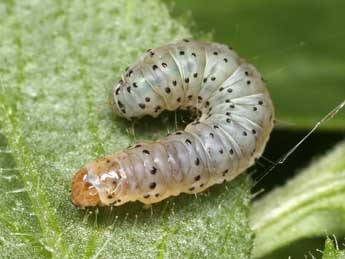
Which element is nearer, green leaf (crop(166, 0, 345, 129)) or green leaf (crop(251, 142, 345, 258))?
green leaf (crop(251, 142, 345, 258))

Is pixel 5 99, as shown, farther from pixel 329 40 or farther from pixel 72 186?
pixel 329 40

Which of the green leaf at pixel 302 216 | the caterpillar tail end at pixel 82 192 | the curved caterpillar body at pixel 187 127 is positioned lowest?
the green leaf at pixel 302 216

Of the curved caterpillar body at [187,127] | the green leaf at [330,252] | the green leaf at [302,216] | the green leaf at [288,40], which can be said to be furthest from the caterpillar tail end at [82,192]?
the green leaf at [288,40]

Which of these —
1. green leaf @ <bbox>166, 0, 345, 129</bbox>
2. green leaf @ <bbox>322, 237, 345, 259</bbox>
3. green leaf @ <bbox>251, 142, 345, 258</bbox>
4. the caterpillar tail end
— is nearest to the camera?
green leaf @ <bbox>322, 237, 345, 259</bbox>

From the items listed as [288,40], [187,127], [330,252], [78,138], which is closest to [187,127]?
[187,127]

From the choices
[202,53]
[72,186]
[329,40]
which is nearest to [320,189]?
[202,53]

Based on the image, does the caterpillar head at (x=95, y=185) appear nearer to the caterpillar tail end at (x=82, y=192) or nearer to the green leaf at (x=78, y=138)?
the caterpillar tail end at (x=82, y=192)

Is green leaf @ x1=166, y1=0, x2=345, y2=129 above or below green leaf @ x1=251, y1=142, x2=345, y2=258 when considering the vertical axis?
above

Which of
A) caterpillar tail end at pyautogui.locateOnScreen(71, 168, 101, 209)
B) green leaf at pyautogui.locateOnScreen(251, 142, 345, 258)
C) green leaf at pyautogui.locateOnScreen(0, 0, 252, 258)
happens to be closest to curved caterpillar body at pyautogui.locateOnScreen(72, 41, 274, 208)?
caterpillar tail end at pyautogui.locateOnScreen(71, 168, 101, 209)

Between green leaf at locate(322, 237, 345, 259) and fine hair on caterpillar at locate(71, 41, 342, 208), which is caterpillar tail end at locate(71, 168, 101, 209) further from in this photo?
green leaf at locate(322, 237, 345, 259)

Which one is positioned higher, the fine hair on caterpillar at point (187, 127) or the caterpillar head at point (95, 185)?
the fine hair on caterpillar at point (187, 127)
